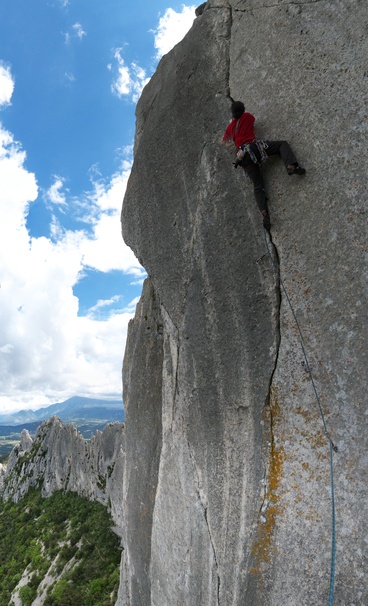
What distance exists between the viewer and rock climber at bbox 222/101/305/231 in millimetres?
5285

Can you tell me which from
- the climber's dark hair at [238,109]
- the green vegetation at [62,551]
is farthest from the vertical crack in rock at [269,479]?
the green vegetation at [62,551]

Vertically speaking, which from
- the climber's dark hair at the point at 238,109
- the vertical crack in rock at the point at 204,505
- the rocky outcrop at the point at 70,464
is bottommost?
the rocky outcrop at the point at 70,464

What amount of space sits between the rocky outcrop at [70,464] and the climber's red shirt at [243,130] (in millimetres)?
29633

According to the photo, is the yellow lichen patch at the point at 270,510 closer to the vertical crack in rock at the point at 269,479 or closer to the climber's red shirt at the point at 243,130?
the vertical crack in rock at the point at 269,479

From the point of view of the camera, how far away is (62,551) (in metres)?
35.4

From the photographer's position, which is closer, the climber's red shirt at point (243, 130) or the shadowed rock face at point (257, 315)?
the shadowed rock face at point (257, 315)

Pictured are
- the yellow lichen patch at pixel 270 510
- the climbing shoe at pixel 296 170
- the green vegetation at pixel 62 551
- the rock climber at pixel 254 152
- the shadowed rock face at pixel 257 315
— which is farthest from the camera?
the green vegetation at pixel 62 551

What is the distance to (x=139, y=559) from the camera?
789 cm

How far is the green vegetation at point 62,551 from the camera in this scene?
28219 millimetres

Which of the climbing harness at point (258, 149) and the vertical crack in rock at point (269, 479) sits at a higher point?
the climbing harness at point (258, 149)

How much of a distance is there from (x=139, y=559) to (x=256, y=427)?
5143mm

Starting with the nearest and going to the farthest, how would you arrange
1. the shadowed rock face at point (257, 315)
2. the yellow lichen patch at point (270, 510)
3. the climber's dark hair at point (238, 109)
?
the shadowed rock face at point (257, 315) < the yellow lichen patch at point (270, 510) < the climber's dark hair at point (238, 109)

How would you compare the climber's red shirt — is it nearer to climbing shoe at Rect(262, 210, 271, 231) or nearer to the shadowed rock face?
the shadowed rock face

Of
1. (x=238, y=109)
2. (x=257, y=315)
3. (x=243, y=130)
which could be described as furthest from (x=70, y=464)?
(x=238, y=109)
